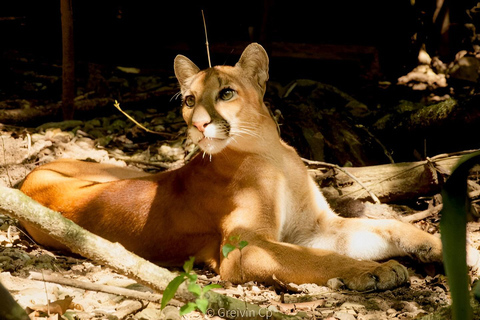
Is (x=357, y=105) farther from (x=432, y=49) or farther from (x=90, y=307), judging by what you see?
(x=90, y=307)

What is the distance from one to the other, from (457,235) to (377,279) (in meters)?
1.85

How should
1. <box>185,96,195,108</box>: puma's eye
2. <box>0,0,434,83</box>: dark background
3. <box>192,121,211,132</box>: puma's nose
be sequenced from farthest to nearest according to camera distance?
<box>0,0,434,83</box>: dark background, <box>185,96,195,108</box>: puma's eye, <box>192,121,211,132</box>: puma's nose

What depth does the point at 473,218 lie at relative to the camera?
4480mm

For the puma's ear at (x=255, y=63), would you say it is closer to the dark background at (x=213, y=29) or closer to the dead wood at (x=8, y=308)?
the dead wood at (x=8, y=308)

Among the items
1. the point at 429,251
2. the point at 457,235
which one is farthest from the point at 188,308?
the point at 429,251

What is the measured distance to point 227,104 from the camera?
3973 mm

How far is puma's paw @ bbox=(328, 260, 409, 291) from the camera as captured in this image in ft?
10.6

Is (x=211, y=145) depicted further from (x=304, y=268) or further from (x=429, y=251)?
(x=429, y=251)

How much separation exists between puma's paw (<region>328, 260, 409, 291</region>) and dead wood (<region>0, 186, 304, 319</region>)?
41.4 inches

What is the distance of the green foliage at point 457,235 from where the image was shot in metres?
1.47

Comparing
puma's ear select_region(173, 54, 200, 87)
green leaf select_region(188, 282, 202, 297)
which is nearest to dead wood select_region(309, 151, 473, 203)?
puma's ear select_region(173, 54, 200, 87)

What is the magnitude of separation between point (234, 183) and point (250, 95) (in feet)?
2.24

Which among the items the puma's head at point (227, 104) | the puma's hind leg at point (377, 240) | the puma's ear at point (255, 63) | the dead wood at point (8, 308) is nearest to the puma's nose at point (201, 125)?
the puma's head at point (227, 104)

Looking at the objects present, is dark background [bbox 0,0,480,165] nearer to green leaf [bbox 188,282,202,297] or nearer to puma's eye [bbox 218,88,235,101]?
puma's eye [bbox 218,88,235,101]
